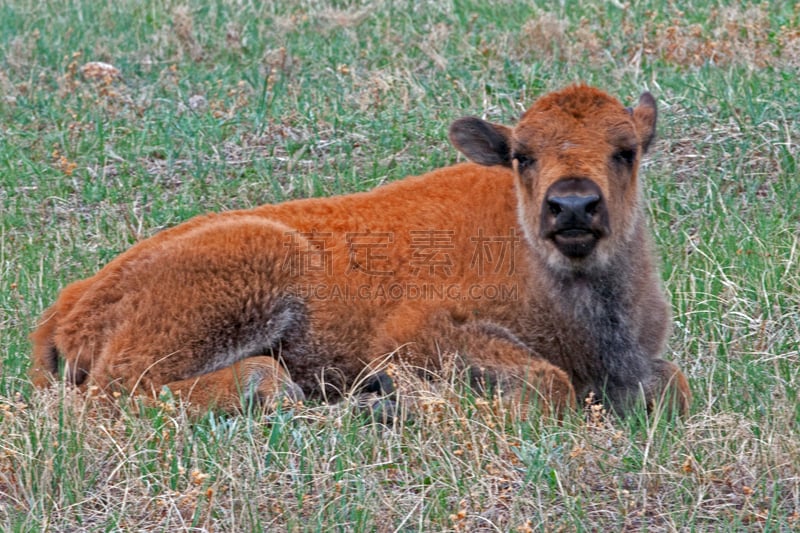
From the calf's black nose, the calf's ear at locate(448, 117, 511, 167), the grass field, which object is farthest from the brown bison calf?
the grass field

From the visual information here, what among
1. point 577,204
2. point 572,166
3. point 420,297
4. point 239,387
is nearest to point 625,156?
point 572,166

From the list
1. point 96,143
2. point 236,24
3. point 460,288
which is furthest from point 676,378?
point 236,24

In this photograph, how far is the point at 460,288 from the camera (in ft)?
22.3

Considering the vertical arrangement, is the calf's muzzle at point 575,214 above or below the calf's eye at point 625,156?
below

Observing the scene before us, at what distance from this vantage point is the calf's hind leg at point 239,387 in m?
6.42

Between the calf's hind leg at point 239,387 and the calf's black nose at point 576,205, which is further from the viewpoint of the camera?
the calf's hind leg at point 239,387

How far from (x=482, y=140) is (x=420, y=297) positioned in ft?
3.17

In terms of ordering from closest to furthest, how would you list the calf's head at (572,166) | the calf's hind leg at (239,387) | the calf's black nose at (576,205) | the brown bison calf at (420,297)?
1. the calf's black nose at (576,205)
2. the calf's head at (572,166)
3. the calf's hind leg at (239,387)
4. the brown bison calf at (420,297)

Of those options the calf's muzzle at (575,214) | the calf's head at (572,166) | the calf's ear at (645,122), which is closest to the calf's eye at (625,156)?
the calf's head at (572,166)

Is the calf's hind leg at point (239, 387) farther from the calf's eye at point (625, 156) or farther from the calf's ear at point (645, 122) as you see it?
the calf's ear at point (645, 122)

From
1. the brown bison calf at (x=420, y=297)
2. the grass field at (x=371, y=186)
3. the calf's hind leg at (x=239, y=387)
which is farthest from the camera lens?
the brown bison calf at (x=420, y=297)

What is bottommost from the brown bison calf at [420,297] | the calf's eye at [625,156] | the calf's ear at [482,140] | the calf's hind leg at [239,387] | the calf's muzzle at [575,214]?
the calf's hind leg at [239,387]

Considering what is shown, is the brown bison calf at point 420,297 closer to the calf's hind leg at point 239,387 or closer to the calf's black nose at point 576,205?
the calf's hind leg at point 239,387

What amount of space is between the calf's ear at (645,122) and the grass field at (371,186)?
1207 millimetres
